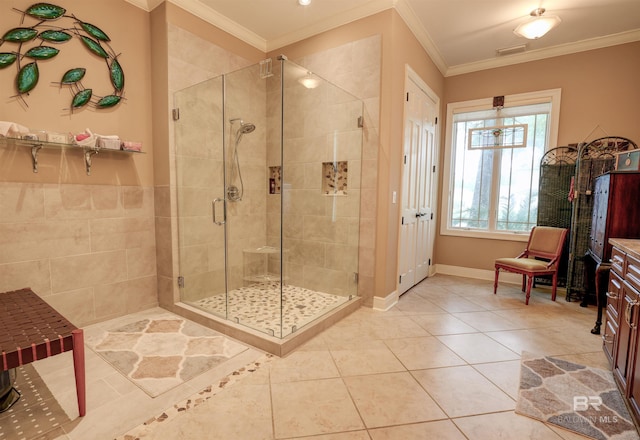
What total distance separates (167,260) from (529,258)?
4055 millimetres

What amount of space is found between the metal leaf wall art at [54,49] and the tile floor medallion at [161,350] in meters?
1.83

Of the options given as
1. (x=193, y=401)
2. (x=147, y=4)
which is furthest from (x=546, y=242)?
(x=147, y=4)

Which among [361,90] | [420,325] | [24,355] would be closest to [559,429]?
[420,325]

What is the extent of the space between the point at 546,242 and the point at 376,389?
9.69ft

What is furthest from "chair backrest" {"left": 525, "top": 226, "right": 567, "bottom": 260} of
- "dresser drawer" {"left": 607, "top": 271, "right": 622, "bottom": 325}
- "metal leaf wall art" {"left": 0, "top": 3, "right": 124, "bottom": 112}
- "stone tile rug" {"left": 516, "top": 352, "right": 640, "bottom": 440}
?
"metal leaf wall art" {"left": 0, "top": 3, "right": 124, "bottom": 112}

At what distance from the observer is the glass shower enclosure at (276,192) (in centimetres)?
270

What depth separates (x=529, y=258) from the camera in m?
3.61

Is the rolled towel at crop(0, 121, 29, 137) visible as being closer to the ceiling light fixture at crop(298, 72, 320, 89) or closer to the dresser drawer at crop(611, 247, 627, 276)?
the ceiling light fixture at crop(298, 72, 320, 89)

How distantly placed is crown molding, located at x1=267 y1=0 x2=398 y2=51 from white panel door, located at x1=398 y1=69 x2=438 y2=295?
708 millimetres

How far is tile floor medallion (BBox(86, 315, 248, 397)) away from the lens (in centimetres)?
185

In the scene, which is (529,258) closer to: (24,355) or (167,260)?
(167,260)

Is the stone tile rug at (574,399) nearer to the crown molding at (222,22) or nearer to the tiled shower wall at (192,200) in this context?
the tiled shower wall at (192,200)

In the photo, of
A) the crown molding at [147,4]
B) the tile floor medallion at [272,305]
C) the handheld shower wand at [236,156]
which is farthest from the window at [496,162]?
the crown molding at [147,4]

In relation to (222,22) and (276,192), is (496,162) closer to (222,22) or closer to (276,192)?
(276,192)
